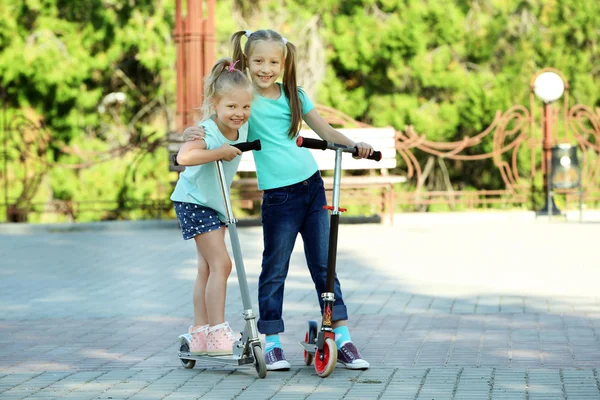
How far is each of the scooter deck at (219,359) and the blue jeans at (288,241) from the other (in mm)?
253

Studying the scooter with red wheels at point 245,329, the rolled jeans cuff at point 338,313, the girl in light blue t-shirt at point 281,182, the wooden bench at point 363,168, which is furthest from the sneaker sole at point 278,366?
the wooden bench at point 363,168

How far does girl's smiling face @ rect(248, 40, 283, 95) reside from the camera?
5219 millimetres

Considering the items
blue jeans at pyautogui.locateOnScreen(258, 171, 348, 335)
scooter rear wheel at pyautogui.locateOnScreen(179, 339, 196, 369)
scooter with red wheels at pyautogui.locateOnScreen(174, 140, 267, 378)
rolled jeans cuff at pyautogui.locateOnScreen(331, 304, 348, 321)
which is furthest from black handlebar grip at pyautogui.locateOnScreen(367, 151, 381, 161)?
scooter rear wheel at pyautogui.locateOnScreen(179, 339, 196, 369)

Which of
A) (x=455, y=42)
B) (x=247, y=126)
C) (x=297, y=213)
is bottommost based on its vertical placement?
(x=297, y=213)

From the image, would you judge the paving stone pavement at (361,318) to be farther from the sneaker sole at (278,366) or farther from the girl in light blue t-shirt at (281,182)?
the girl in light blue t-shirt at (281,182)

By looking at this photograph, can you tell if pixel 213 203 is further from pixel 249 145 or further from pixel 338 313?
pixel 338 313

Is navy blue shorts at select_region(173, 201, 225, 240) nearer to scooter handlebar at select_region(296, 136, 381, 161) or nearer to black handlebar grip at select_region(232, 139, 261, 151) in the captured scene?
black handlebar grip at select_region(232, 139, 261, 151)

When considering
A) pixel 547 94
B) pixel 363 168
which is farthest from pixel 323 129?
pixel 547 94

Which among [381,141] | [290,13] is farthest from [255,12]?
[381,141]

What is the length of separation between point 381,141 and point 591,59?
12472 millimetres

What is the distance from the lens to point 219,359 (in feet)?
17.2

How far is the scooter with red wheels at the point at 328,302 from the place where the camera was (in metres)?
5.09

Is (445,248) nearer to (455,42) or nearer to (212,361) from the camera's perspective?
(212,361)

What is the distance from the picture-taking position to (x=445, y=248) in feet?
35.1
